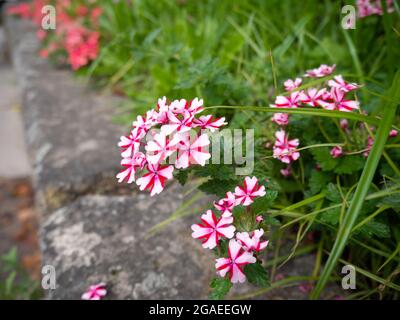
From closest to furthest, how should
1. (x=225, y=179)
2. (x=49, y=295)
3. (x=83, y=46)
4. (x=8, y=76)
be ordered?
(x=225, y=179) → (x=49, y=295) → (x=83, y=46) → (x=8, y=76)

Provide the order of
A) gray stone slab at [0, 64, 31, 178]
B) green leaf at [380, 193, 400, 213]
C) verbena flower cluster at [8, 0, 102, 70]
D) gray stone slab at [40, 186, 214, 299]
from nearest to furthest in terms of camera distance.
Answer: green leaf at [380, 193, 400, 213] → gray stone slab at [40, 186, 214, 299] → verbena flower cluster at [8, 0, 102, 70] → gray stone slab at [0, 64, 31, 178]

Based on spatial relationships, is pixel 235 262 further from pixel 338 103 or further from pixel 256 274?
pixel 338 103

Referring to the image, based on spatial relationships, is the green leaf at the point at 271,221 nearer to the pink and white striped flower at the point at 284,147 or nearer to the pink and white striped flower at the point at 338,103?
the pink and white striped flower at the point at 284,147

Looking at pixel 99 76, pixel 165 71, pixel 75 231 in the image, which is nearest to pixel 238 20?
pixel 165 71

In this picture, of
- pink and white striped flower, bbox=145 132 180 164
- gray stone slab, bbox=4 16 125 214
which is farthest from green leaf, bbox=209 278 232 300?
gray stone slab, bbox=4 16 125 214

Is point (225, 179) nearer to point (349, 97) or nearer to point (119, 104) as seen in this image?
point (349, 97)

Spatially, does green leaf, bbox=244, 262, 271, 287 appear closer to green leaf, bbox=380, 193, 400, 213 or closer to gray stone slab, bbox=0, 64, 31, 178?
green leaf, bbox=380, 193, 400, 213

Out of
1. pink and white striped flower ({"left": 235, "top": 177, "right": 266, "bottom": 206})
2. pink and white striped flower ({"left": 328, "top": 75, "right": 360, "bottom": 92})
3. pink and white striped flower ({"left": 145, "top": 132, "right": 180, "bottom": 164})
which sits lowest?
pink and white striped flower ({"left": 235, "top": 177, "right": 266, "bottom": 206})

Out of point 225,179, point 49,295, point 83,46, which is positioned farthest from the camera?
point 83,46
